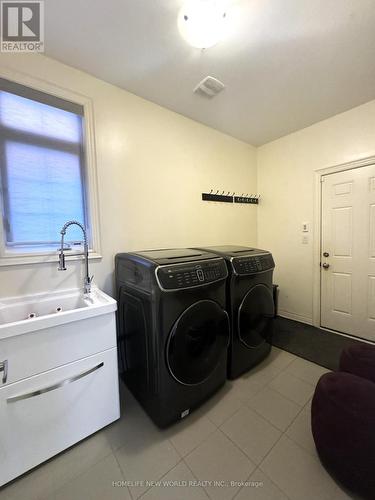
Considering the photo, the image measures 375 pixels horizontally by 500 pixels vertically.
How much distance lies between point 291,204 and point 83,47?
105 inches

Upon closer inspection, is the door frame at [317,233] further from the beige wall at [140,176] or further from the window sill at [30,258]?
the window sill at [30,258]

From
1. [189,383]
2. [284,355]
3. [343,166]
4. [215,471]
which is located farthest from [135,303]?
[343,166]

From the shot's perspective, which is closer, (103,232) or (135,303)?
(135,303)

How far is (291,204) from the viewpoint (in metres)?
2.83

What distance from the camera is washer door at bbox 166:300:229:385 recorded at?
1.27 metres

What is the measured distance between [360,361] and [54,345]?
70.2 inches

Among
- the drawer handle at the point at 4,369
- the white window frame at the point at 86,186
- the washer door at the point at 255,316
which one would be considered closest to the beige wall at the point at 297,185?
the washer door at the point at 255,316

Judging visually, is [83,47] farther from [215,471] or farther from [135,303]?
[215,471]

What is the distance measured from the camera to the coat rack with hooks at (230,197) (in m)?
2.54

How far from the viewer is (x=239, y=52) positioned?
149cm

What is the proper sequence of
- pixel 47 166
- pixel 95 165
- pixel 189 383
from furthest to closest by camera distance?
pixel 95 165
pixel 47 166
pixel 189 383

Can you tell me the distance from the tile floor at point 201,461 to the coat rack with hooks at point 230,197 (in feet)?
6.66

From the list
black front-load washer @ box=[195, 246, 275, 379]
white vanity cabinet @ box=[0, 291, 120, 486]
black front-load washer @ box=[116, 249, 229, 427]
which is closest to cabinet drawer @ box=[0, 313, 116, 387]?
white vanity cabinet @ box=[0, 291, 120, 486]

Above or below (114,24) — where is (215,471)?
below
